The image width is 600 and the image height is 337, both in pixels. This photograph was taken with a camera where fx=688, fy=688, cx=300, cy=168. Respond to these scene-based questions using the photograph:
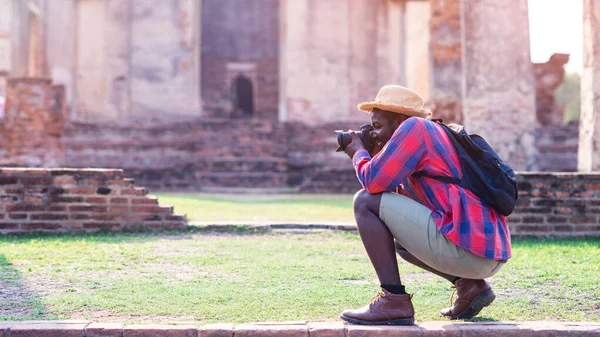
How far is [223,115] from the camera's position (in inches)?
883

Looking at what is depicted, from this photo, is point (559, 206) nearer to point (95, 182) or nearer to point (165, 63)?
point (95, 182)

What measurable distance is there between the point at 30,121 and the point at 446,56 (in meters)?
8.56

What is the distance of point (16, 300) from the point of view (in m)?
3.16

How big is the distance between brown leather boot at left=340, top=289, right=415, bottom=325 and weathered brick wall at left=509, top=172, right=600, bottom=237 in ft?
10.6

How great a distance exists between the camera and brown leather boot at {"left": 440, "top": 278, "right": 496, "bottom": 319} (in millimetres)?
2820

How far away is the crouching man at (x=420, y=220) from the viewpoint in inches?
105

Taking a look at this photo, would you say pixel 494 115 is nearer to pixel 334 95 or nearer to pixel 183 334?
pixel 183 334

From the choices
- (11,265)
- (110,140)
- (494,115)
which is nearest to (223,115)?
(110,140)

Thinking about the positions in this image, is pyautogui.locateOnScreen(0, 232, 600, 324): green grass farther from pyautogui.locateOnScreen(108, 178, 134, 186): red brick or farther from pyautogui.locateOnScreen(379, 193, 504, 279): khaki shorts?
pyautogui.locateOnScreen(108, 178, 134, 186): red brick

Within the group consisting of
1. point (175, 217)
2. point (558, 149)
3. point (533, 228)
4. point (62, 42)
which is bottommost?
point (533, 228)

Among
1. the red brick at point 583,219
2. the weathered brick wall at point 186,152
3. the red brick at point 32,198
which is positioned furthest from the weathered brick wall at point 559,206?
the weathered brick wall at point 186,152

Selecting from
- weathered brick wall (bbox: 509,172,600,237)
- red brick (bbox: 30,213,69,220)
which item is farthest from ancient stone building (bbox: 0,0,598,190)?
red brick (bbox: 30,213,69,220)

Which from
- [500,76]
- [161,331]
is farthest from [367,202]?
[500,76]

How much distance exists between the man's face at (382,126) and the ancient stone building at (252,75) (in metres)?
6.81
